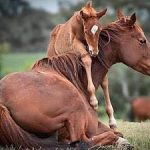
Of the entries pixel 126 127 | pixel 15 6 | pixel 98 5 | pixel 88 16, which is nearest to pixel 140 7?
pixel 98 5

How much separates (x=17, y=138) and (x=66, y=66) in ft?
3.52

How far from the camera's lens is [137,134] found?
805 cm

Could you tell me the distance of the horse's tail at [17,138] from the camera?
20.4 feet

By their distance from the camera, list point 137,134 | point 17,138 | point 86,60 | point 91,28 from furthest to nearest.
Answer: point 137,134
point 86,60
point 91,28
point 17,138

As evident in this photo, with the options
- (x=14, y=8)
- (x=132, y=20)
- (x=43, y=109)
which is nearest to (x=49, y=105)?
(x=43, y=109)

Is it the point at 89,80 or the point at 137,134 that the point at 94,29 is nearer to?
the point at 89,80

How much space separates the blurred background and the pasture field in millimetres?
13913

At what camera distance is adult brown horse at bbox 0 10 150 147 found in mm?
6273

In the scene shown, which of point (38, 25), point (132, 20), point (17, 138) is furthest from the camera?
point (38, 25)

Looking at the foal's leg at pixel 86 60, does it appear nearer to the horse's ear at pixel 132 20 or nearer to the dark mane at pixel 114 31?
the dark mane at pixel 114 31

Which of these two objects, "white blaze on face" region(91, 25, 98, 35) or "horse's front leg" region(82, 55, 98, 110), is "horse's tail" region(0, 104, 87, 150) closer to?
"horse's front leg" region(82, 55, 98, 110)

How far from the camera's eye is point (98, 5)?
2817cm

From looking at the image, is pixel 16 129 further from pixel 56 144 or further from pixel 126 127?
pixel 126 127

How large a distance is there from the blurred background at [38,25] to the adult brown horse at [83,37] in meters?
15.7
